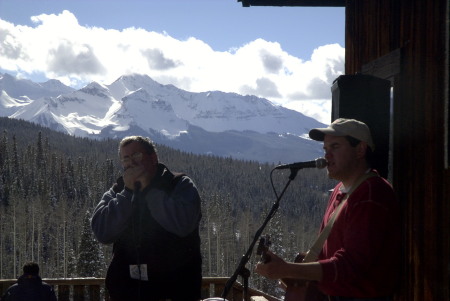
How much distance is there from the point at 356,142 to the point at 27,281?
13.7 feet

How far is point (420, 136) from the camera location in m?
3.86

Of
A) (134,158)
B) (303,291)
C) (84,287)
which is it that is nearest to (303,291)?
(303,291)

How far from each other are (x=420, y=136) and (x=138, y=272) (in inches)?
77.5

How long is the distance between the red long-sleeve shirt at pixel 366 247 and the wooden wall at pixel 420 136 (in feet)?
2.73

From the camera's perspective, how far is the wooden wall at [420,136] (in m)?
3.57

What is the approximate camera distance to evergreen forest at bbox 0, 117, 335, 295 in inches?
2325

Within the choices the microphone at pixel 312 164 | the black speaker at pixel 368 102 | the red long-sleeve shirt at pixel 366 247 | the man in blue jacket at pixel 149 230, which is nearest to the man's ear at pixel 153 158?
the man in blue jacket at pixel 149 230

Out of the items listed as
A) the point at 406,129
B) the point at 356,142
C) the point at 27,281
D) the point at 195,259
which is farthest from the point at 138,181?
the point at 27,281

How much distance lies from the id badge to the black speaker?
1.62m

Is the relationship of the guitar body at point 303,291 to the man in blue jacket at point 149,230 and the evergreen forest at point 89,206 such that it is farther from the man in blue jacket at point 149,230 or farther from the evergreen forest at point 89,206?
the evergreen forest at point 89,206

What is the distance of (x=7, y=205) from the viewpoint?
74.2 meters

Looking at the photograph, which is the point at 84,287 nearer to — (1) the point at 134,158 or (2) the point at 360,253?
(1) the point at 134,158

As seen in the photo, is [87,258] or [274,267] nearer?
[274,267]

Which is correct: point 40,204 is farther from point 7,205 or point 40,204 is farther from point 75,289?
point 75,289
